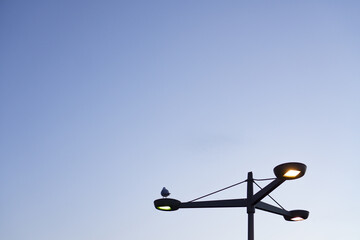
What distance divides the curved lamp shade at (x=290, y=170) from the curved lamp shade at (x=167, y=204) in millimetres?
2798

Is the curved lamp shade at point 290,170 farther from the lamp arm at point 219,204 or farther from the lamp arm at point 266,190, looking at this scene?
the lamp arm at point 219,204

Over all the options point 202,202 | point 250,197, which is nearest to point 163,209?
point 202,202

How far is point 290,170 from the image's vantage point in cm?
594

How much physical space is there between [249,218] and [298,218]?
2.14 m

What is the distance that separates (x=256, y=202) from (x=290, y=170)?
4.27 ft

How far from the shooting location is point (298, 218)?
853cm

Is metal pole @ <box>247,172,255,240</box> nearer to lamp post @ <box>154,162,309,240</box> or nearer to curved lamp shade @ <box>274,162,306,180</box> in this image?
lamp post @ <box>154,162,309,240</box>

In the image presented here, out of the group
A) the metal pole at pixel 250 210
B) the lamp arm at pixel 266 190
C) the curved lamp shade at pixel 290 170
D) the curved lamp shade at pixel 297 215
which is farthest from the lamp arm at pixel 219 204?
the curved lamp shade at pixel 297 215

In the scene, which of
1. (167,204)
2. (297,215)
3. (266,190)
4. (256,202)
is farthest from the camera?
(297,215)

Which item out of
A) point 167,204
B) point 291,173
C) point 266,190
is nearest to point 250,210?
point 266,190

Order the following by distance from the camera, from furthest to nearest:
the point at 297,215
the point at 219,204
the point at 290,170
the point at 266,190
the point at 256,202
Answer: the point at 297,215 → the point at 219,204 → the point at 256,202 → the point at 266,190 → the point at 290,170

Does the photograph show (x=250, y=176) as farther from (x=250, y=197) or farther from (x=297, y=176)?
(x=297, y=176)

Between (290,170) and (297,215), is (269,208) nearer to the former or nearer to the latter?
(297,215)

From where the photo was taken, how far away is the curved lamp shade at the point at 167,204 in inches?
319
